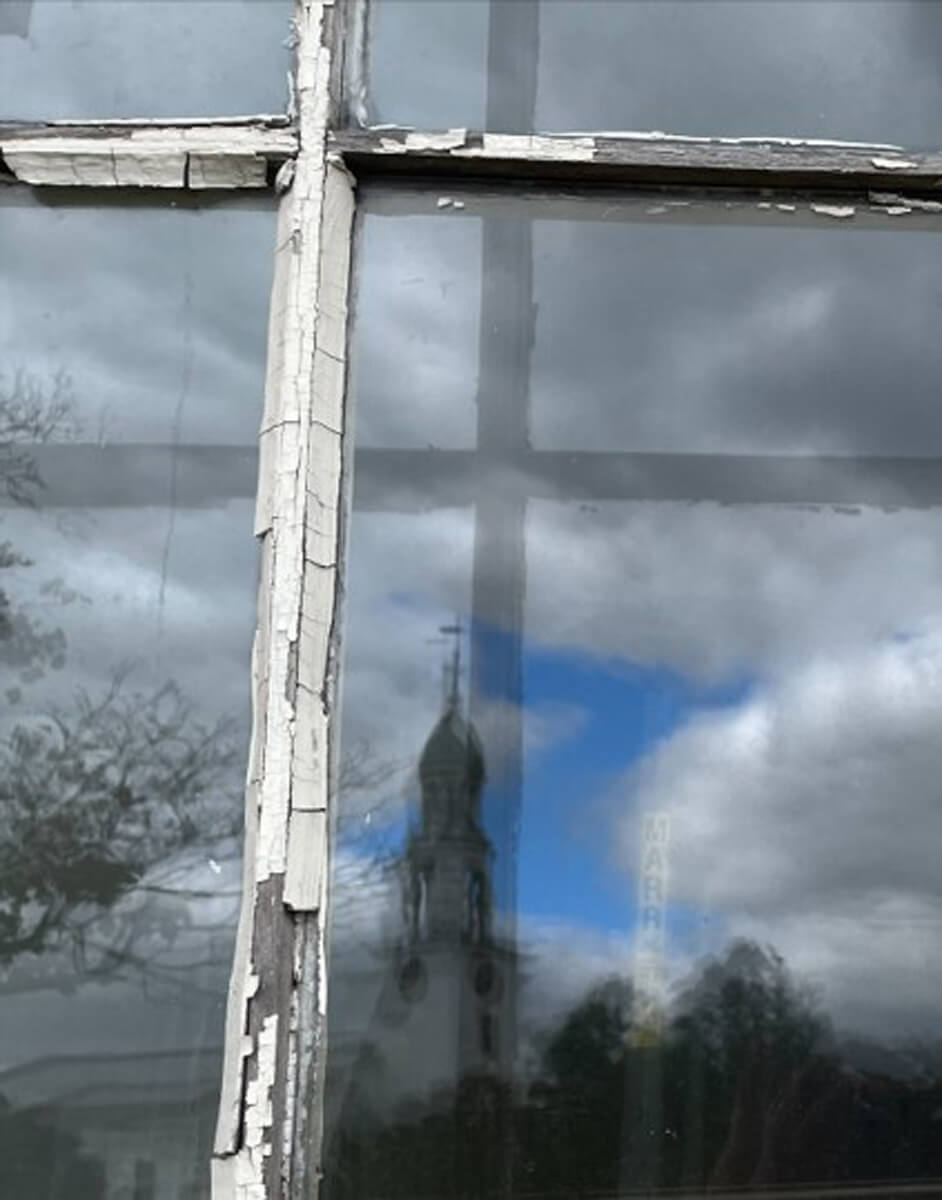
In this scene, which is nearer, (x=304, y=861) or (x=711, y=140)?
(x=304, y=861)

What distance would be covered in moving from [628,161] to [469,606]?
477mm

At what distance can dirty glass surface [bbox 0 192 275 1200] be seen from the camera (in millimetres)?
1523

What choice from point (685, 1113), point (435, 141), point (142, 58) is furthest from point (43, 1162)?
point (142, 58)

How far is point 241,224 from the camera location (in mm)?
1680

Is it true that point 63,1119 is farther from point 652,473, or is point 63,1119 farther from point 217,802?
point 652,473

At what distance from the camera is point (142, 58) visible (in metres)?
1.80

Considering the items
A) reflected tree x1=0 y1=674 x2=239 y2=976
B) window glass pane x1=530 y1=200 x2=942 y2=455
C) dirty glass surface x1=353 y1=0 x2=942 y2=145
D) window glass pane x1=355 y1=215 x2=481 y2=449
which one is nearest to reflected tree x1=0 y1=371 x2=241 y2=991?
reflected tree x1=0 y1=674 x2=239 y2=976

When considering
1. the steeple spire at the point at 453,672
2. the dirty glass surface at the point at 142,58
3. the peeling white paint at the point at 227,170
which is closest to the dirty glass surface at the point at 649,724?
the steeple spire at the point at 453,672

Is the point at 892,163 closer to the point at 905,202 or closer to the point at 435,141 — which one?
the point at 905,202

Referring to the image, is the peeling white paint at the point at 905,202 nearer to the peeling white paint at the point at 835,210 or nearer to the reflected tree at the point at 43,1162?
the peeling white paint at the point at 835,210

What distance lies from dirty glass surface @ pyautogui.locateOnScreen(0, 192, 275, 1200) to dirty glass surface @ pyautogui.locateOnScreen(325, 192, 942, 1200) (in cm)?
13

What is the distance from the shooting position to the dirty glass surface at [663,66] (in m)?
1.76

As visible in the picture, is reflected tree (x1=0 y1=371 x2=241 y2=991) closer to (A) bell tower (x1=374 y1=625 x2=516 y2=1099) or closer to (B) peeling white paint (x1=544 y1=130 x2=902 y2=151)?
(A) bell tower (x1=374 y1=625 x2=516 y2=1099)

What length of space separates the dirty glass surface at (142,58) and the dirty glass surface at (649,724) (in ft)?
0.80
